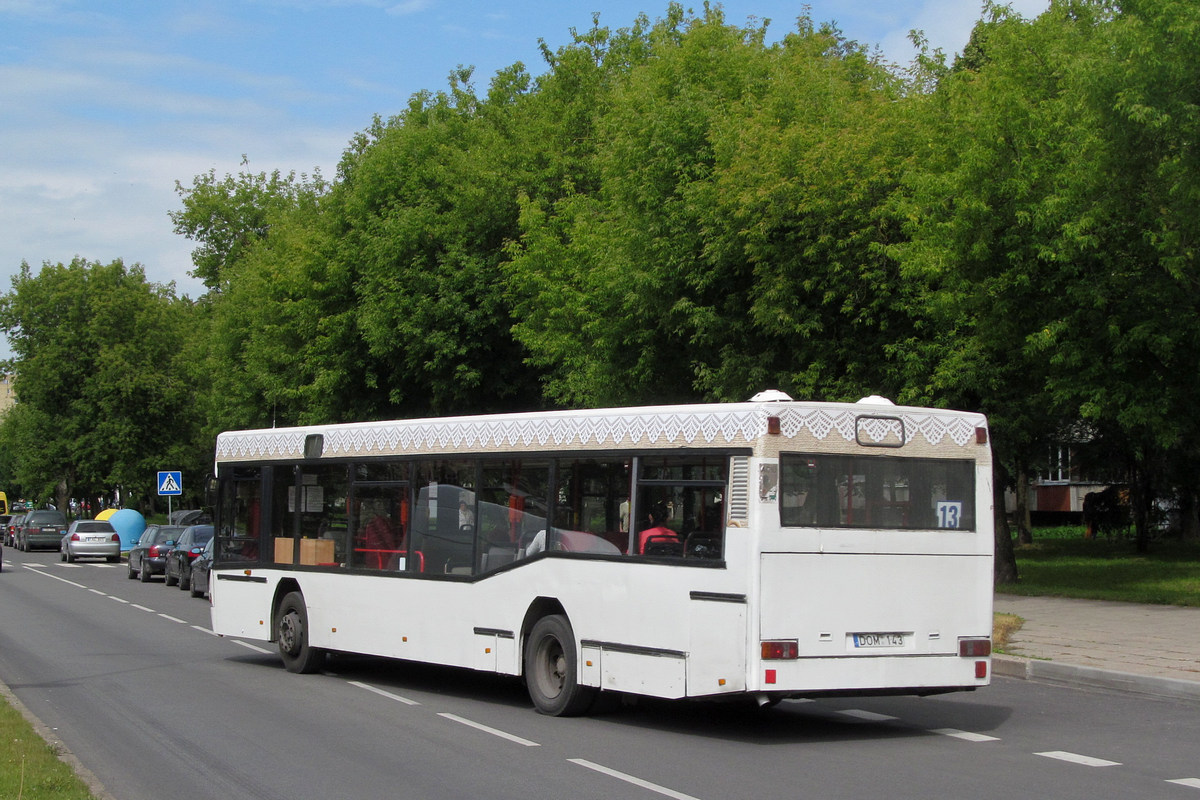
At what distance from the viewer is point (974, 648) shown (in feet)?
35.5

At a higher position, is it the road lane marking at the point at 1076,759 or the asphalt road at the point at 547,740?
the road lane marking at the point at 1076,759

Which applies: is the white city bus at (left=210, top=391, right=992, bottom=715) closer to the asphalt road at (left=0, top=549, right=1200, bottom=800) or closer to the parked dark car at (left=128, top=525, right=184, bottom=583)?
the asphalt road at (left=0, top=549, right=1200, bottom=800)

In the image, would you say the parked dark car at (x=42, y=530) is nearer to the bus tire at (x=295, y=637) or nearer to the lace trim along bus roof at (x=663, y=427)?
the bus tire at (x=295, y=637)

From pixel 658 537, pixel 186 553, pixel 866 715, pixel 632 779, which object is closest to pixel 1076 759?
pixel 866 715

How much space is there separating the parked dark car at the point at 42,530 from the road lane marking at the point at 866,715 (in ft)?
184

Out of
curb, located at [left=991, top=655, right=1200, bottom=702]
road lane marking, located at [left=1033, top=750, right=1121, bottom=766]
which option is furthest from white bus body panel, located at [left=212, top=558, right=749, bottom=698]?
curb, located at [left=991, top=655, right=1200, bottom=702]

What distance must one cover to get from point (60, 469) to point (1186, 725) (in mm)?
78105

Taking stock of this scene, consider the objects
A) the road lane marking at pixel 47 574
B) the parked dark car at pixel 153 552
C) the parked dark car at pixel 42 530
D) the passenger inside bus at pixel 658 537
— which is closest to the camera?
the passenger inside bus at pixel 658 537

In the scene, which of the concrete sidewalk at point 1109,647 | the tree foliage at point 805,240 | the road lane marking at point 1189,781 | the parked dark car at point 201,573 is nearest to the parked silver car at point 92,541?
the tree foliage at point 805,240

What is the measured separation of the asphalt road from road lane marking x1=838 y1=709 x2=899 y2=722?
0.22ft

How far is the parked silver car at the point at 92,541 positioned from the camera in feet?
162

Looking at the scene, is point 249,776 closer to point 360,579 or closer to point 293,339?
point 360,579

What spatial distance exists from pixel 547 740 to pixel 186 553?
79.3ft

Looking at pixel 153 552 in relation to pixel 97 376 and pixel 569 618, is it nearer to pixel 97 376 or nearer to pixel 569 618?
pixel 569 618
